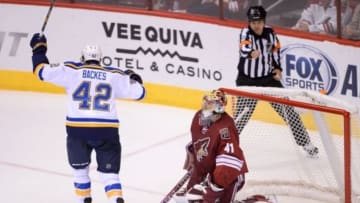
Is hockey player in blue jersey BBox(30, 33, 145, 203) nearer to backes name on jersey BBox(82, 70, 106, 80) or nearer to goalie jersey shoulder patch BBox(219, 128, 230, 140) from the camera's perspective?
backes name on jersey BBox(82, 70, 106, 80)

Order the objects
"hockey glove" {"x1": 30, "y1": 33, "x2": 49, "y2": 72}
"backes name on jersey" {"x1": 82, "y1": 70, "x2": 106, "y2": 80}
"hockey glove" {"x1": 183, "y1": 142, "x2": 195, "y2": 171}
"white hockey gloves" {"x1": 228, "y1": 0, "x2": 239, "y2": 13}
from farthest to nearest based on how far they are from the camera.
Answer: "white hockey gloves" {"x1": 228, "y1": 0, "x2": 239, "y2": 13} < "hockey glove" {"x1": 30, "y1": 33, "x2": 49, "y2": 72} < "backes name on jersey" {"x1": 82, "y1": 70, "x2": 106, "y2": 80} < "hockey glove" {"x1": 183, "y1": 142, "x2": 195, "y2": 171}

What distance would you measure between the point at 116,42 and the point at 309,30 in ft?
5.75

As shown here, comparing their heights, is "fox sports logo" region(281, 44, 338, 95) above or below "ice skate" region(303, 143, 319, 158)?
above

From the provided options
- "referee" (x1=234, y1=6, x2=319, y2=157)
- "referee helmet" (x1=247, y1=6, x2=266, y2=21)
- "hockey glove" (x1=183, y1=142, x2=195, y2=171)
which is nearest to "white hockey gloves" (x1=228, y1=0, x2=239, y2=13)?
"referee" (x1=234, y1=6, x2=319, y2=157)

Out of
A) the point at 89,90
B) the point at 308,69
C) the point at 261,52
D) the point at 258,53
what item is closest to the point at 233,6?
the point at 308,69

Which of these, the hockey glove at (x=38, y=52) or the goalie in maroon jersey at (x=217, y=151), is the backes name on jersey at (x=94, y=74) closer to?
the hockey glove at (x=38, y=52)

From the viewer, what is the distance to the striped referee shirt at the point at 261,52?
576 cm

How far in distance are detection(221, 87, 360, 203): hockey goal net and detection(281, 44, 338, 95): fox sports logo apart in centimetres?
140

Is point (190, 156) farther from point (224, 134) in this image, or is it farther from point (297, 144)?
point (297, 144)

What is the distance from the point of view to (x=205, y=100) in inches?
171

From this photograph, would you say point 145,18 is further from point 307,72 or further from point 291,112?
point 291,112

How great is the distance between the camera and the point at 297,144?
16.8 feet

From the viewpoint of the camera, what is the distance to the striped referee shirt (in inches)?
227

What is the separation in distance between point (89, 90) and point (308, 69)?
2.38 metres
